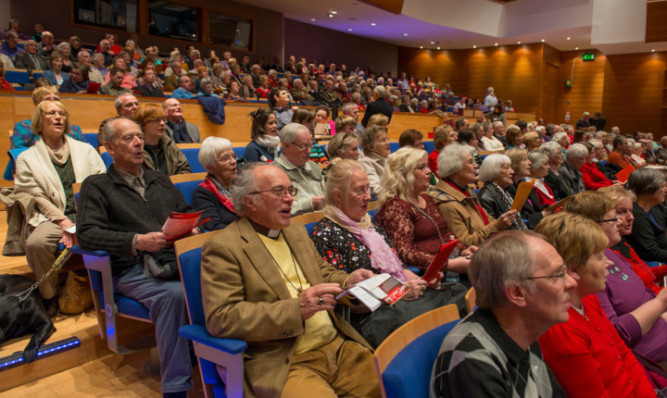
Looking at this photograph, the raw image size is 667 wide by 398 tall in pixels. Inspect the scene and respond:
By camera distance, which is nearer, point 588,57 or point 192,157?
point 192,157

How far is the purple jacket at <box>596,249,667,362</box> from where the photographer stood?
175 centimetres

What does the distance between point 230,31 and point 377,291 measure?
12080mm

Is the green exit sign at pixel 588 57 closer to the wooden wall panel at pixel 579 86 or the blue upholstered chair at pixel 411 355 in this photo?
the wooden wall panel at pixel 579 86

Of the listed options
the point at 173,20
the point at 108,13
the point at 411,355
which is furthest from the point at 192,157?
the point at 173,20

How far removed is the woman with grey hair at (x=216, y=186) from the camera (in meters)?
2.41

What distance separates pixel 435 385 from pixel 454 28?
1391 centimetres

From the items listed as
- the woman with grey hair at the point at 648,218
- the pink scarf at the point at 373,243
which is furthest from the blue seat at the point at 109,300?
the woman with grey hair at the point at 648,218

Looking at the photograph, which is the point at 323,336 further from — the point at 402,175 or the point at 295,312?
the point at 402,175

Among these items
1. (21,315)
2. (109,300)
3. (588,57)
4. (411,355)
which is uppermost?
(588,57)

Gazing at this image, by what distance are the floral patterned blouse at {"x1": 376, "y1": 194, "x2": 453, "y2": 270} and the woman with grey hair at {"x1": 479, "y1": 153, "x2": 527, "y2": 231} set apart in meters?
0.74

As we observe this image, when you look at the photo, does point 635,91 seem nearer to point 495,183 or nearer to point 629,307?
point 495,183

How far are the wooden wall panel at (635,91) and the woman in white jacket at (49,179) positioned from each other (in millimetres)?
16318

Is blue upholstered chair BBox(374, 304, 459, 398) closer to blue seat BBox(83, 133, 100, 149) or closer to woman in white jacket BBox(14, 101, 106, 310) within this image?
woman in white jacket BBox(14, 101, 106, 310)

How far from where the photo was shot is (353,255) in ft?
6.37
